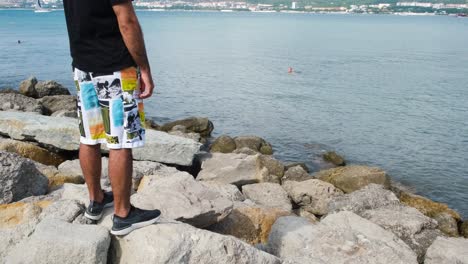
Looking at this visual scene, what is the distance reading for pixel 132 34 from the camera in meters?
4.51

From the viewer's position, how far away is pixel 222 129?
68.1 feet

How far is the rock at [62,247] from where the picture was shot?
14.4 ft

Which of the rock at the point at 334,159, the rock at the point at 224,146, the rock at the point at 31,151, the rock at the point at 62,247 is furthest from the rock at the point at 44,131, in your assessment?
the rock at the point at 334,159

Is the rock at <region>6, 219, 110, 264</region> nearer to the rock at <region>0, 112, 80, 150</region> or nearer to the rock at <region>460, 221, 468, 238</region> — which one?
the rock at <region>0, 112, 80, 150</region>

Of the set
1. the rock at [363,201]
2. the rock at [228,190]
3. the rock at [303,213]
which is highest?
the rock at [228,190]

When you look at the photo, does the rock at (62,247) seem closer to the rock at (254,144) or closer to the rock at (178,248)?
the rock at (178,248)

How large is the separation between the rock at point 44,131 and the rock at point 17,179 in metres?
3.54

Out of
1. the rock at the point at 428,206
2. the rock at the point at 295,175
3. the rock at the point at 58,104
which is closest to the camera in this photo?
the rock at the point at 428,206

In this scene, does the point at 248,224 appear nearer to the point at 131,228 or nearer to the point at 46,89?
the point at 131,228

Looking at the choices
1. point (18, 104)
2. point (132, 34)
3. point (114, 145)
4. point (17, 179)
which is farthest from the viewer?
point (18, 104)

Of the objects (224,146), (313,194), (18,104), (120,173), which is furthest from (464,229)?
(18,104)

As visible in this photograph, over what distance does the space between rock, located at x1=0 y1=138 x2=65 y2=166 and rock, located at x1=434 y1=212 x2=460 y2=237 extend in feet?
26.4

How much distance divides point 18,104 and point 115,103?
13431 mm

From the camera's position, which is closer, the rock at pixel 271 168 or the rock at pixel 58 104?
the rock at pixel 271 168
